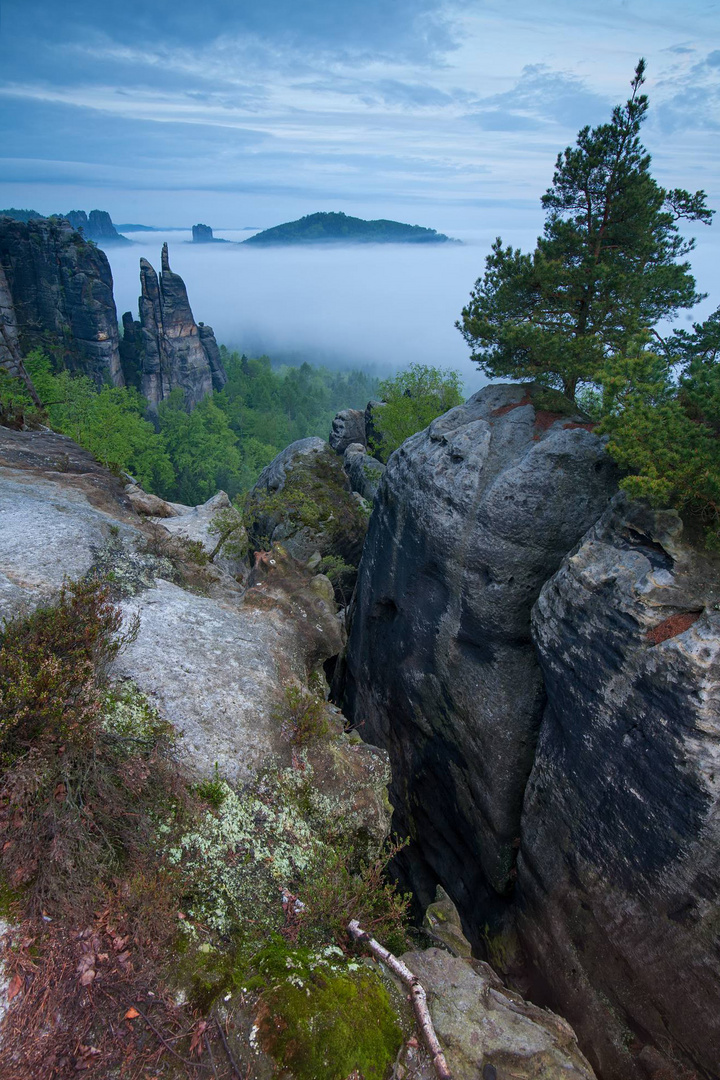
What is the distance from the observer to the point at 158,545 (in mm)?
15594

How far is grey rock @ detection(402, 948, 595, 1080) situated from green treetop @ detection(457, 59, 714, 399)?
12.8m

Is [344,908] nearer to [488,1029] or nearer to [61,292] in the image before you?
[488,1029]

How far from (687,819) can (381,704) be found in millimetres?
11063

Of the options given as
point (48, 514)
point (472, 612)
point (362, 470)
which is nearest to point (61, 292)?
point (362, 470)

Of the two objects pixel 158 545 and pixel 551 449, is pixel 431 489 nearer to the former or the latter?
pixel 551 449

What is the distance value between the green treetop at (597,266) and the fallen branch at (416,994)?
42.3ft

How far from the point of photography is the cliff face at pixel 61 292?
59.9 meters

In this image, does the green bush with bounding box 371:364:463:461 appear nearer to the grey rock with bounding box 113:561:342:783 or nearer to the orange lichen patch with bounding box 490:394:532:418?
the orange lichen patch with bounding box 490:394:532:418

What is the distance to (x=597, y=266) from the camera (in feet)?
46.1

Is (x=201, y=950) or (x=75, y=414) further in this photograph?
(x=75, y=414)

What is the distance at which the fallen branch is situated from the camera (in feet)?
19.9

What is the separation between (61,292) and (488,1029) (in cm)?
7568

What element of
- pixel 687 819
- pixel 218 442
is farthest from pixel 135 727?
pixel 218 442

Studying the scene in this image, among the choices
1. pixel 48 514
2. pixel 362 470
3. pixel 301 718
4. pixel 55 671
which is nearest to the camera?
pixel 55 671
